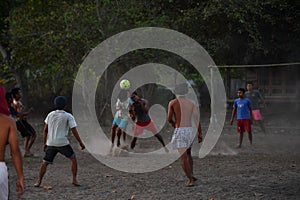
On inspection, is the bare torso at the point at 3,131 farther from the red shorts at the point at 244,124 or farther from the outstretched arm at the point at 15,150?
the red shorts at the point at 244,124

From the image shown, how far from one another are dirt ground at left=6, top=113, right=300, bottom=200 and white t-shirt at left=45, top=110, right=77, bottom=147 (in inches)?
30.8

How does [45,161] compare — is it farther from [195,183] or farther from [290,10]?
[290,10]

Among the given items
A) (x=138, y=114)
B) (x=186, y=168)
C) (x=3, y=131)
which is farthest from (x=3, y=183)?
(x=138, y=114)

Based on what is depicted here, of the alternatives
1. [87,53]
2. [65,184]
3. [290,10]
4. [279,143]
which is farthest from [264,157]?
[87,53]

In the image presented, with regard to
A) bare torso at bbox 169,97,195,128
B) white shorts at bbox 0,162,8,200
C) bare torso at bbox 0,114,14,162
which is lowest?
white shorts at bbox 0,162,8,200

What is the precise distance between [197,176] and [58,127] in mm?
2691

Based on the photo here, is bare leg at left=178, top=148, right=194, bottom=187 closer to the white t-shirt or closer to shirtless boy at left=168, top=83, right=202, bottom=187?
shirtless boy at left=168, top=83, right=202, bottom=187

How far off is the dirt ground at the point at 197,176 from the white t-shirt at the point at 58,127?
783 millimetres

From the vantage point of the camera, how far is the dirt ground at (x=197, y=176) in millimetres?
8008

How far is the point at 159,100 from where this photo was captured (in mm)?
28594

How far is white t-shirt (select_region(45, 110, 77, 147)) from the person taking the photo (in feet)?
29.0

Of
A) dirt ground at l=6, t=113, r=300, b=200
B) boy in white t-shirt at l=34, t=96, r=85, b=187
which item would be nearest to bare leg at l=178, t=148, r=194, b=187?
dirt ground at l=6, t=113, r=300, b=200

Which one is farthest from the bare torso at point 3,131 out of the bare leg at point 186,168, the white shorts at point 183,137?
the white shorts at point 183,137

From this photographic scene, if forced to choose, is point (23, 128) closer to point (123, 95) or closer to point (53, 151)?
point (123, 95)
